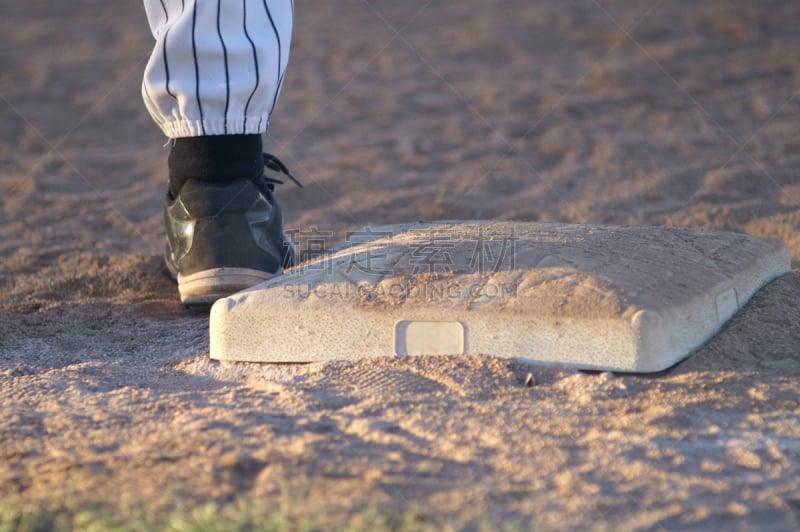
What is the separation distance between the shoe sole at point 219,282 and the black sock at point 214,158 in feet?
0.86

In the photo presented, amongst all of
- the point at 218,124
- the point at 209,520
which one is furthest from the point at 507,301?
the point at 218,124

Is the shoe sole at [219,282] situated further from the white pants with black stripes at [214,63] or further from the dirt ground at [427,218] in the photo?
the white pants with black stripes at [214,63]

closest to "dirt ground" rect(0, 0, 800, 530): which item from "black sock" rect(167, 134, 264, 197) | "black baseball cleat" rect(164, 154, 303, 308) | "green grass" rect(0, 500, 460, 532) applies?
"green grass" rect(0, 500, 460, 532)

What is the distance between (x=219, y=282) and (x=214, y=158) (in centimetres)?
32

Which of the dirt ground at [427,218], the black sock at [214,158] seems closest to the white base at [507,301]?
the dirt ground at [427,218]

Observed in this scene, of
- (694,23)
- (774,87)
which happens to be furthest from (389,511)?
(694,23)

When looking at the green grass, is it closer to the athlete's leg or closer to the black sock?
the athlete's leg

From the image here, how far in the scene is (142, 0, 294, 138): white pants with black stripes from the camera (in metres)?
2.11

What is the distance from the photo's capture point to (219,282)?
83.7 inches

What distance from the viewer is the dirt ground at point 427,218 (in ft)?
3.99

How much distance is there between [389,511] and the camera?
1.12 meters

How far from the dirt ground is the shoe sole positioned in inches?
4.1

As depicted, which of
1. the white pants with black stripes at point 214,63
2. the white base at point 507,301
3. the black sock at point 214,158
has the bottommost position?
the white base at point 507,301

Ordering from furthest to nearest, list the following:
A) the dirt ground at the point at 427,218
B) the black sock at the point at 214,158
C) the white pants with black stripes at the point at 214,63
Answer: the black sock at the point at 214,158, the white pants with black stripes at the point at 214,63, the dirt ground at the point at 427,218
